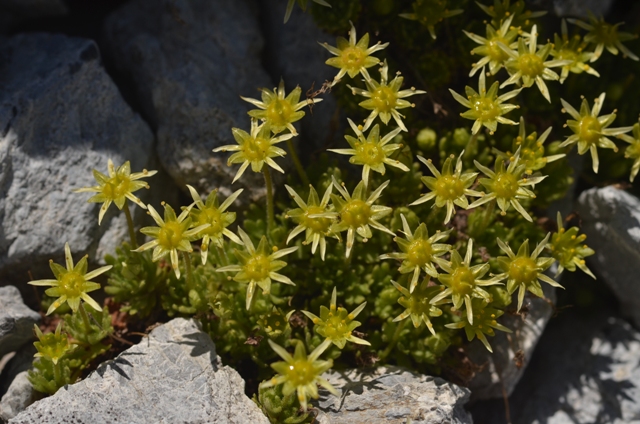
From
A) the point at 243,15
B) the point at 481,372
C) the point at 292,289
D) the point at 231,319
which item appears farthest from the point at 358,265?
the point at 243,15

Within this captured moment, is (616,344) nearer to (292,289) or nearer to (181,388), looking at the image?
(292,289)

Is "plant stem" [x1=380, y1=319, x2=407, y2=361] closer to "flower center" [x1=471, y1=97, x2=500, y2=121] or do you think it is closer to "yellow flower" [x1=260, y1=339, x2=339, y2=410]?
"yellow flower" [x1=260, y1=339, x2=339, y2=410]

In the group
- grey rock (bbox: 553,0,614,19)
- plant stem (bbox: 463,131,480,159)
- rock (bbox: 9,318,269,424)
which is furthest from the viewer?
grey rock (bbox: 553,0,614,19)

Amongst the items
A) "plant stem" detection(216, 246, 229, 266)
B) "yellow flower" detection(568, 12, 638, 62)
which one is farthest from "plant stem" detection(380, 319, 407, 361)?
"yellow flower" detection(568, 12, 638, 62)

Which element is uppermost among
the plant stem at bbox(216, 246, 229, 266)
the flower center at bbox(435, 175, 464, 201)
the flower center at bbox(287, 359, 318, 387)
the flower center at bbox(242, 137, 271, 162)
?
the flower center at bbox(242, 137, 271, 162)

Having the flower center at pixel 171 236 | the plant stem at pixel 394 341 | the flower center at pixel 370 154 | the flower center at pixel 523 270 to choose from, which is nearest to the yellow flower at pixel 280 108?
the flower center at pixel 370 154

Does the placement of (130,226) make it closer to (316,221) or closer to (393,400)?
(316,221)
